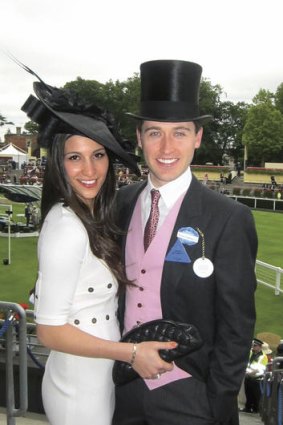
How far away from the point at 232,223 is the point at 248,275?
0.95ft

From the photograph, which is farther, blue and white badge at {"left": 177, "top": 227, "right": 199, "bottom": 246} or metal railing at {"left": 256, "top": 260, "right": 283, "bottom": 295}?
metal railing at {"left": 256, "top": 260, "right": 283, "bottom": 295}

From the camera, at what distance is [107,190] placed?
9.12ft

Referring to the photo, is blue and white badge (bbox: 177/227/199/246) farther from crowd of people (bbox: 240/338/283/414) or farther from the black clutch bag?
crowd of people (bbox: 240/338/283/414)

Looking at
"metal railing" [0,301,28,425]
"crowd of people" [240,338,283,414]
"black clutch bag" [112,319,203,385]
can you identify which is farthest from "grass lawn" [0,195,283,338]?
"black clutch bag" [112,319,203,385]

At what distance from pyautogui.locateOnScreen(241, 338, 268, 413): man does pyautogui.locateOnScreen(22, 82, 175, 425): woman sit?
4063 millimetres

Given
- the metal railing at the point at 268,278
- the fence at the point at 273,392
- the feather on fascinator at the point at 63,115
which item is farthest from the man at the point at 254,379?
the metal railing at the point at 268,278

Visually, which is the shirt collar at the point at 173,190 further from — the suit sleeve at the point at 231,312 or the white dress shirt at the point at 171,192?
the suit sleeve at the point at 231,312

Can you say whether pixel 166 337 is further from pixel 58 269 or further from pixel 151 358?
pixel 58 269

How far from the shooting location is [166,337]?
2.29 m

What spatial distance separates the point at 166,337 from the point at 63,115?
1.28m

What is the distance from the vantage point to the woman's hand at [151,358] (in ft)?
7.41

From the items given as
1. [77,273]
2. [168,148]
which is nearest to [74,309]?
[77,273]

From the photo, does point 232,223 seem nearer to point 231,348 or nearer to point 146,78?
point 231,348

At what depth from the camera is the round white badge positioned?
2.45 m
